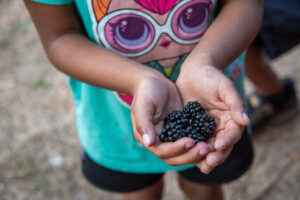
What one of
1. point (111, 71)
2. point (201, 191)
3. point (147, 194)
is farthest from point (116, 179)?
point (111, 71)

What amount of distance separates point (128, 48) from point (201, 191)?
760 millimetres

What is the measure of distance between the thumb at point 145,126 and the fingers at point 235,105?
0.66 ft

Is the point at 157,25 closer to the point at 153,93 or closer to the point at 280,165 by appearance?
the point at 153,93

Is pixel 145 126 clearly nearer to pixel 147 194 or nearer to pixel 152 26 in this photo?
pixel 152 26

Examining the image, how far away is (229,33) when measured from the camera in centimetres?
116

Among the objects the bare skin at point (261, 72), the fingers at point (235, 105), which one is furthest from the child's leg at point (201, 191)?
Answer: the bare skin at point (261, 72)

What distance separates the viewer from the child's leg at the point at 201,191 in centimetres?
157

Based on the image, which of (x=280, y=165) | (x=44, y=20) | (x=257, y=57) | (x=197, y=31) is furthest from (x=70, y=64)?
(x=280, y=165)

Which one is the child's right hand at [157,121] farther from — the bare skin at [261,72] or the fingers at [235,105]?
the bare skin at [261,72]

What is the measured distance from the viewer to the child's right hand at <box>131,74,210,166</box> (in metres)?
0.88

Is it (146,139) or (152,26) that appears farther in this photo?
(152,26)

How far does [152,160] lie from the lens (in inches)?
53.4

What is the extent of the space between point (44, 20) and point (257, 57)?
1.50 m

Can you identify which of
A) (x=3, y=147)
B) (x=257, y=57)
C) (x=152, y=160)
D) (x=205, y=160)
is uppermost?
(x=205, y=160)
